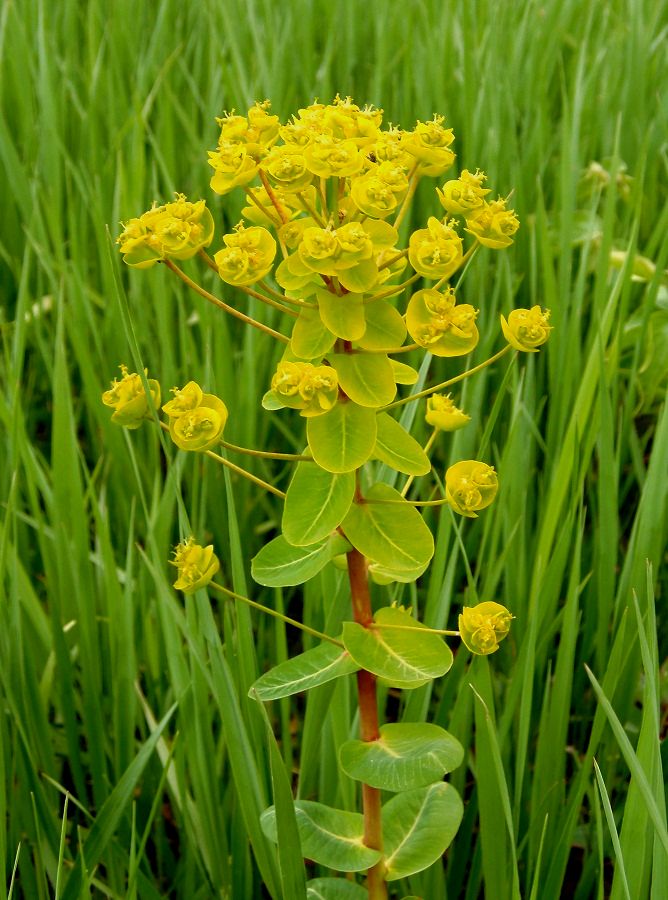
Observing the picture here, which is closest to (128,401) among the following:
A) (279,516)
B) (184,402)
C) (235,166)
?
(184,402)

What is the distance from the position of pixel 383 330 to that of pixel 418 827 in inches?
13.7

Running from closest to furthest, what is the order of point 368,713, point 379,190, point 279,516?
1. point 379,190
2. point 368,713
3. point 279,516

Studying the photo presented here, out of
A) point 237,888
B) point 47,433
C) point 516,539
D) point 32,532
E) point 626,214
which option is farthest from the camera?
point 626,214

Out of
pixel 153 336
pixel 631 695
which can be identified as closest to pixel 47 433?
pixel 153 336

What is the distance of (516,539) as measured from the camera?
1.02 m

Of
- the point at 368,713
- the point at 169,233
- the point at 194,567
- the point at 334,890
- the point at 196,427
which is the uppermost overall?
the point at 169,233

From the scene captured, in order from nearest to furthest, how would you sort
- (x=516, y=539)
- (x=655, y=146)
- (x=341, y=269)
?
(x=341, y=269) → (x=516, y=539) → (x=655, y=146)

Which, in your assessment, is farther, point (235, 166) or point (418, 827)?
point (418, 827)

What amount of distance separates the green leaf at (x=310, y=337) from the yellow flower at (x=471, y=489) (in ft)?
0.35

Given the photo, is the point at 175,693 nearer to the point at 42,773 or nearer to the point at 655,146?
the point at 42,773

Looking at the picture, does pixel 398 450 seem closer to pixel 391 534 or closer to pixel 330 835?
pixel 391 534

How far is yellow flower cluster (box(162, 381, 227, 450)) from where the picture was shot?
0.61 m

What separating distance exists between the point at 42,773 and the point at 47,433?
1.87 feet

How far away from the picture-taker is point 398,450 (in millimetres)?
666
